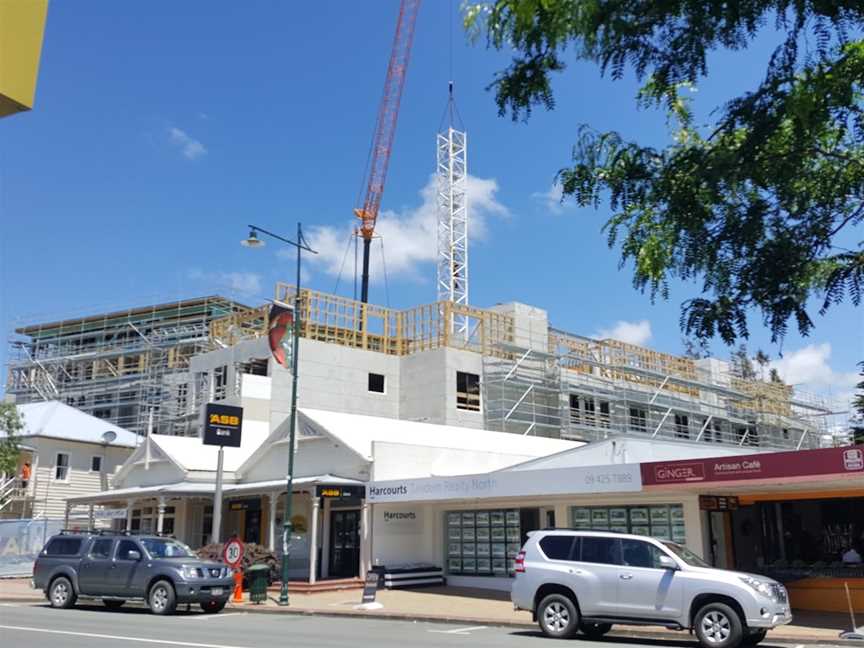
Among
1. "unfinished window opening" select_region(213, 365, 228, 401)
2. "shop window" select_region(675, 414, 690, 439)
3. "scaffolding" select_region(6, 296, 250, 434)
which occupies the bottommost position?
"shop window" select_region(675, 414, 690, 439)

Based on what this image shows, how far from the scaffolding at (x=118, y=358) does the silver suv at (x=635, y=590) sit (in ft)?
153

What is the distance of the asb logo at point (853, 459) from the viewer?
15984 mm

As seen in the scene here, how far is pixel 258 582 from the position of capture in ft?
71.2

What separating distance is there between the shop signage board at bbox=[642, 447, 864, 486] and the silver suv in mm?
3196

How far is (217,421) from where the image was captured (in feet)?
88.8

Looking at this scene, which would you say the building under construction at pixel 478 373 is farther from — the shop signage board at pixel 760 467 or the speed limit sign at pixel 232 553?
the shop signage board at pixel 760 467

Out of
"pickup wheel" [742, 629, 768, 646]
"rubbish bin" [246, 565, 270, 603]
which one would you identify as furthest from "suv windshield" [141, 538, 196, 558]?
"pickup wheel" [742, 629, 768, 646]

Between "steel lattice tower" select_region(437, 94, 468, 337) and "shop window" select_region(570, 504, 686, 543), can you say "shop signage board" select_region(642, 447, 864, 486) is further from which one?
"steel lattice tower" select_region(437, 94, 468, 337)

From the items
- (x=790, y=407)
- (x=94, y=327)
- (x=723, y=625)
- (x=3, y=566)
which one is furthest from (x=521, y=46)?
(x=94, y=327)

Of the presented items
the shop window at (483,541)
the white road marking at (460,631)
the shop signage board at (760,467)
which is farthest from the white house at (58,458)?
the shop signage board at (760,467)

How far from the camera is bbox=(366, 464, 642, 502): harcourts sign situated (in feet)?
66.4

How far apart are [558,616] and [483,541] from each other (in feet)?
34.1

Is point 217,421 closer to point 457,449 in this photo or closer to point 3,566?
point 457,449

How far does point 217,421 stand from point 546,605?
14.9 meters
